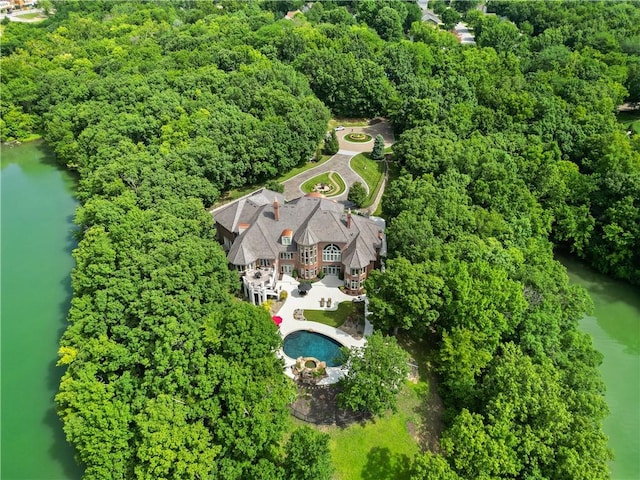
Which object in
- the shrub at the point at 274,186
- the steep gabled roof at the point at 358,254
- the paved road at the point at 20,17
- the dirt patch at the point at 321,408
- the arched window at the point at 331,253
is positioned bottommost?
the paved road at the point at 20,17

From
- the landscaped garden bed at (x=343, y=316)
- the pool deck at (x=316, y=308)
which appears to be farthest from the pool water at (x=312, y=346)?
the landscaped garden bed at (x=343, y=316)

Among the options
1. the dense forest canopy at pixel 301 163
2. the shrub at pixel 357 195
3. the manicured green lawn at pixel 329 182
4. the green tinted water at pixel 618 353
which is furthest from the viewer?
the manicured green lawn at pixel 329 182

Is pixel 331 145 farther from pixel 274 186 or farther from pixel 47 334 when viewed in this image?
pixel 47 334

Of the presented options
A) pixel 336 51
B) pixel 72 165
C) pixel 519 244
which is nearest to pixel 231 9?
pixel 336 51

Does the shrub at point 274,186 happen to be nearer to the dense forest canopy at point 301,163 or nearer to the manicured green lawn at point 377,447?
the dense forest canopy at point 301,163

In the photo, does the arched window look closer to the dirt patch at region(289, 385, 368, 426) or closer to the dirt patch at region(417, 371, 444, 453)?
the dirt patch at region(289, 385, 368, 426)

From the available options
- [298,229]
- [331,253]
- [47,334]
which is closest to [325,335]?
[331,253]
